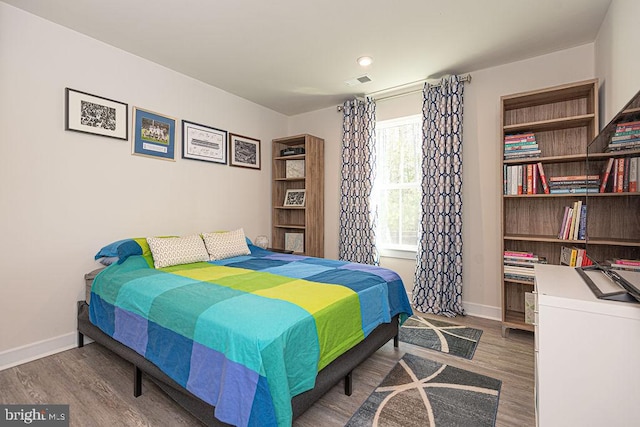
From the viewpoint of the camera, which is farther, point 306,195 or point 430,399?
point 306,195

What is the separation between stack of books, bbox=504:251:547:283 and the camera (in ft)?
Result: 8.70

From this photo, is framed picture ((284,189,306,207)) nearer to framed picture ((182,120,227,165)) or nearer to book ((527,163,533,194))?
framed picture ((182,120,227,165))

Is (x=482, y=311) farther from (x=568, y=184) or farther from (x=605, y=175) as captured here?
(x=605, y=175)

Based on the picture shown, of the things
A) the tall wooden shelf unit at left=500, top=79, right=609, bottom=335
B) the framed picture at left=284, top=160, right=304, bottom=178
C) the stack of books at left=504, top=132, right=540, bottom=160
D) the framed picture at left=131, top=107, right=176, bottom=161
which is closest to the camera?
the tall wooden shelf unit at left=500, top=79, right=609, bottom=335

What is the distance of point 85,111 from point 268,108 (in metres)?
2.29

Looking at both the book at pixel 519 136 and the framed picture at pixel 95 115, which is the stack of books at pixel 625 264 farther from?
the framed picture at pixel 95 115

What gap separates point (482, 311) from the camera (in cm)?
313

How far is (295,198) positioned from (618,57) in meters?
3.40

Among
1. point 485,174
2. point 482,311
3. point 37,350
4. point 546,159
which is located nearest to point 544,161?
point 546,159

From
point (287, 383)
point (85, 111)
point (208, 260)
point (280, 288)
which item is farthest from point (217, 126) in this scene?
point (287, 383)

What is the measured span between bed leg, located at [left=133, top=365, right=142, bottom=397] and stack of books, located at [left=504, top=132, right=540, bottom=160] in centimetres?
341

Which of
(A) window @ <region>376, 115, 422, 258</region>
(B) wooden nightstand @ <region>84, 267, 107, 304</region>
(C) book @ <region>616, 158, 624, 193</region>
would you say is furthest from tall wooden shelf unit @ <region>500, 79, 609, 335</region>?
(B) wooden nightstand @ <region>84, 267, 107, 304</region>

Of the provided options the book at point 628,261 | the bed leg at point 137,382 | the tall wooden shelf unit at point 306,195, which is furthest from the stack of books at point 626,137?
the tall wooden shelf unit at point 306,195

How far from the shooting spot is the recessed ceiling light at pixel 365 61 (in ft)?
9.44
